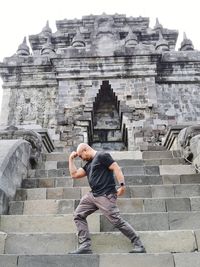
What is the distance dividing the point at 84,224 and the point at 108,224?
0.95 meters

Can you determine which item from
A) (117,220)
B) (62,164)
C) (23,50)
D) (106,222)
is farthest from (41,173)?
(23,50)

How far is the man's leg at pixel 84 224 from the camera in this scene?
4.47 meters

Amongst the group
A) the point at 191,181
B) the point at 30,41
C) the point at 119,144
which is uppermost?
the point at 30,41

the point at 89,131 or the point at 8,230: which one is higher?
the point at 89,131

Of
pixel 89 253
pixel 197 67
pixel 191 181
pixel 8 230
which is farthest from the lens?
pixel 197 67

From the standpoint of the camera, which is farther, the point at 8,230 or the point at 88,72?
the point at 88,72

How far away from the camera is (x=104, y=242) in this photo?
4875mm

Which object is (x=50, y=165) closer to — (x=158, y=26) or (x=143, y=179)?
(x=143, y=179)

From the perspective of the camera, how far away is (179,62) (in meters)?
14.9

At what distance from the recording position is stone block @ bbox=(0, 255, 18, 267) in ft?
14.4

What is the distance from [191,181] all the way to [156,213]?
1.94 metres

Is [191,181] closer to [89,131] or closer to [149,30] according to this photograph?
[89,131]

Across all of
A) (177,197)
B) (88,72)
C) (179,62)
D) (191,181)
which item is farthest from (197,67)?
(177,197)

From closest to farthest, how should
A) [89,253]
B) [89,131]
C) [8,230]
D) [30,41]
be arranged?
[89,253] → [8,230] → [89,131] → [30,41]
